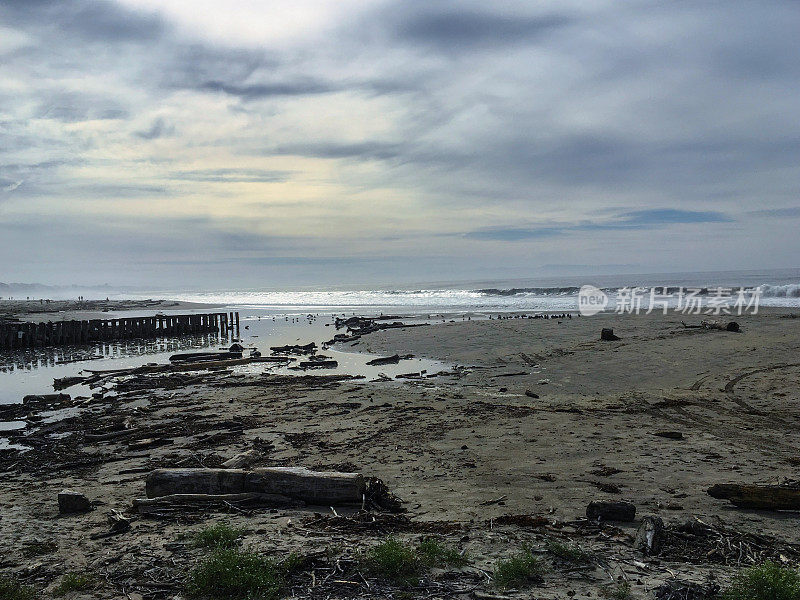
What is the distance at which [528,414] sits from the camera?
11000mm

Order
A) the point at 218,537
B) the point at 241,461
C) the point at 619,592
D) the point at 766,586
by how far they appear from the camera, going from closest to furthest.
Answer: the point at 766,586
the point at 619,592
the point at 218,537
the point at 241,461

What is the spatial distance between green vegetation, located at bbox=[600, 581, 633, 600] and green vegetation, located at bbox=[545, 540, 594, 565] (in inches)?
16.4

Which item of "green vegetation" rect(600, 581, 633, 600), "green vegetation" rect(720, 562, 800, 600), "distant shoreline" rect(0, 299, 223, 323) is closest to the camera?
"green vegetation" rect(720, 562, 800, 600)

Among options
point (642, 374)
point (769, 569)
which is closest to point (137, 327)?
point (642, 374)

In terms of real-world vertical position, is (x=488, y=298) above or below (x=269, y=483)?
above

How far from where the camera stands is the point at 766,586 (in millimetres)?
4094

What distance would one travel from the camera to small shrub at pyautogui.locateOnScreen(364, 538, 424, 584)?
4.68 metres

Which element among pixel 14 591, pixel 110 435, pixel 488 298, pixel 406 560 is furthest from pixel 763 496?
pixel 488 298

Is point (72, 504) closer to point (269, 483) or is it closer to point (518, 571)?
point (269, 483)

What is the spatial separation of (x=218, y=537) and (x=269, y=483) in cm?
118

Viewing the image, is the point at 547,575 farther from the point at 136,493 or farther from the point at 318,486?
the point at 136,493

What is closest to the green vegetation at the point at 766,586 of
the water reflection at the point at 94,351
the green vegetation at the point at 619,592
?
the green vegetation at the point at 619,592

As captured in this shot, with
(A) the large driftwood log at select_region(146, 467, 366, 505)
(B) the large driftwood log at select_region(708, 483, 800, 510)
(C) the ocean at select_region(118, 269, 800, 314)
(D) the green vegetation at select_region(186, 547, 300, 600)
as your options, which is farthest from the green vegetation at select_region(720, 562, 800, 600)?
(C) the ocean at select_region(118, 269, 800, 314)

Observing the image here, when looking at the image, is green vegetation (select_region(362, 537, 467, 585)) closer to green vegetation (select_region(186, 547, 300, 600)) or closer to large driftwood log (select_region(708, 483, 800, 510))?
green vegetation (select_region(186, 547, 300, 600))
